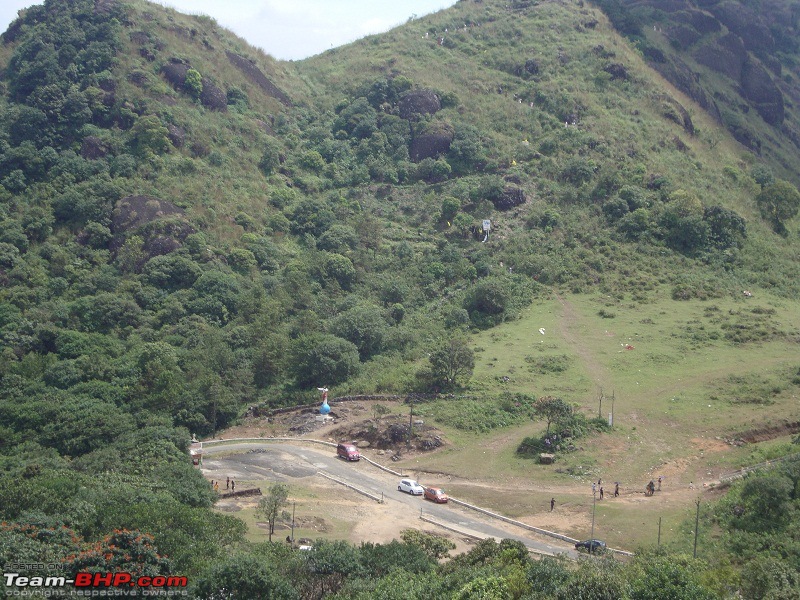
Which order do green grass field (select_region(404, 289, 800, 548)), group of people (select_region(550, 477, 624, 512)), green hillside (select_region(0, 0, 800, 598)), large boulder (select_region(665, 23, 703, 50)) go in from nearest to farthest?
group of people (select_region(550, 477, 624, 512)) → green grass field (select_region(404, 289, 800, 548)) → green hillside (select_region(0, 0, 800, 598)) → large boulder (select_region(665, 23, 703, 50))

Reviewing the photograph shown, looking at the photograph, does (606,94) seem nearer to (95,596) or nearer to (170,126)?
(170,126)

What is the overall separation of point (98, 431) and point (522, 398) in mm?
24347

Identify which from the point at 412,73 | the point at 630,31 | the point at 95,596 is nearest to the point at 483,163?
the point at 412,73

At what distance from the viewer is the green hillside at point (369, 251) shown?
153 feet

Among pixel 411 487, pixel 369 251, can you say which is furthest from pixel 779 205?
pixel 411 487

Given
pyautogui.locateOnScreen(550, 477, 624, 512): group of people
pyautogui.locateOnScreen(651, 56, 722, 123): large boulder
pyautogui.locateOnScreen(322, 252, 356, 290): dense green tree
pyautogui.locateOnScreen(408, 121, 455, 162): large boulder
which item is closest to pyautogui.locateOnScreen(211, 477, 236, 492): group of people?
pyautogui.locateOnScreen(550, 477, 624, 512): group of people

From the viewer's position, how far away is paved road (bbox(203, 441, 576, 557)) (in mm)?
38906

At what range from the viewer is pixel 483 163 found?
88375 millimetres

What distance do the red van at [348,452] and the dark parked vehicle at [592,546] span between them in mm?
15700

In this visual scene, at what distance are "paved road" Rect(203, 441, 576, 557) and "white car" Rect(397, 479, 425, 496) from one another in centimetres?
22

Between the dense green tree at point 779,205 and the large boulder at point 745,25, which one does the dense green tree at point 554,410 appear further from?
the large boulder at point 745,25

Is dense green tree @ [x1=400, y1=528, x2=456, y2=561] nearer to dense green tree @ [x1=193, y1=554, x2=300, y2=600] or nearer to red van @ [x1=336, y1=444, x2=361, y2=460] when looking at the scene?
dense green tree @ [x1=193, y1=554, x2=300, y2=600]

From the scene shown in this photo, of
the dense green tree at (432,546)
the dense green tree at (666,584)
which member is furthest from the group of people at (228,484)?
the dense green tree at (666,584)

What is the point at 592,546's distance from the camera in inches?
1415
